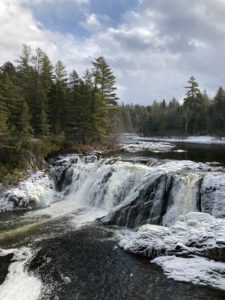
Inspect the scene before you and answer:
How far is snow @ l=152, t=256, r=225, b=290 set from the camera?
10.1 metres

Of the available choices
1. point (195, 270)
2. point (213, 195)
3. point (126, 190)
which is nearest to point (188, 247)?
point (195, 270)

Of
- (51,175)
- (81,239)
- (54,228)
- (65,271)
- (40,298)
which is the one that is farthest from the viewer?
(51,175)

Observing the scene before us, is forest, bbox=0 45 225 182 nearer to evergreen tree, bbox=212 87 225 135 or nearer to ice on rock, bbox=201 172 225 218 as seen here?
ice on rock, bbox=201 172 225 218

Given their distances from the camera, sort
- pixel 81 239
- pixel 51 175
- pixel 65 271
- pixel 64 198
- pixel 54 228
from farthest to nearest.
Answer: pixel 51 175 → pixel 64 198 → pixel 54 228 → pixel 81 239 → pixel 65 271

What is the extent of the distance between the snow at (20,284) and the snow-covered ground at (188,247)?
13.5ft

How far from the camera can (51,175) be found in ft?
82.9

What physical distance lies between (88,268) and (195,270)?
158 inches

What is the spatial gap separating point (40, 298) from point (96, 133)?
25996 millimetres

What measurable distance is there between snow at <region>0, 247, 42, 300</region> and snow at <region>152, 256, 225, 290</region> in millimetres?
4530

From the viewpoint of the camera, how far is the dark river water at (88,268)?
31.9ft

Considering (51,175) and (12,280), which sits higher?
(51,175)

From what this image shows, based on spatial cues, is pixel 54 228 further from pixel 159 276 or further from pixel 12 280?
pixel 159 276

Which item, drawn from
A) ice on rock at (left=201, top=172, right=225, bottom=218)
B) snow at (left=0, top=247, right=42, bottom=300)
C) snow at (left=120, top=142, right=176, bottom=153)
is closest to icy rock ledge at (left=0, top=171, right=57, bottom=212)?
snow at (left=0, top=247, right=42, bottom=300)

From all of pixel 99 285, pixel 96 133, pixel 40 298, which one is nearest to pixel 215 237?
pixel 99 285
